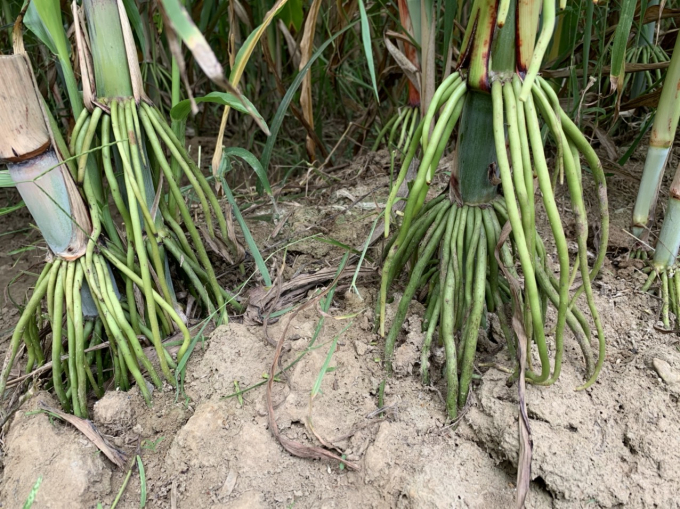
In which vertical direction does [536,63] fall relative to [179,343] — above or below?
above

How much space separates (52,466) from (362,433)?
0.45 metres

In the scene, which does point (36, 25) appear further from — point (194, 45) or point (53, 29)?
point (194, 45)

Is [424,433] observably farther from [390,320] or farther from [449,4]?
[449,4]

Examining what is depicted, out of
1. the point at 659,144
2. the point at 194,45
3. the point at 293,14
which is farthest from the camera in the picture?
the point at 293,14

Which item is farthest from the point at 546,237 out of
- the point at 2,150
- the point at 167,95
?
the point at 167,95

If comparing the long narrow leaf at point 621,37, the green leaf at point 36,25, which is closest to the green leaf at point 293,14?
the green leaf at point 36,25

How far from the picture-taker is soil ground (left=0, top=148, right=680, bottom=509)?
2.48ft

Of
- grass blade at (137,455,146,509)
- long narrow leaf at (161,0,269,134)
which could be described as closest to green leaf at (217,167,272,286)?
grass blade at (137,455,146,509)

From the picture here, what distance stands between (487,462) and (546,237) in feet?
1.78

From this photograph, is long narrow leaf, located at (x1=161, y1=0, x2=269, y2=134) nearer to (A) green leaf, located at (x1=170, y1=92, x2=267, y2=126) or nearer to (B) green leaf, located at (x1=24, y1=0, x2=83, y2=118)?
(A) green leaf, located at (x1=170, y1=92, x2=267, y2=126)

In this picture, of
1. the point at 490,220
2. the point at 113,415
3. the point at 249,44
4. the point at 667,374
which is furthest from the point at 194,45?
the point at 667,374

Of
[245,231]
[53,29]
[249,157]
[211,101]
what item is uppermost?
[53,29]

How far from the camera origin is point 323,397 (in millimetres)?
868

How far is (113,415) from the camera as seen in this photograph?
2.84ft
